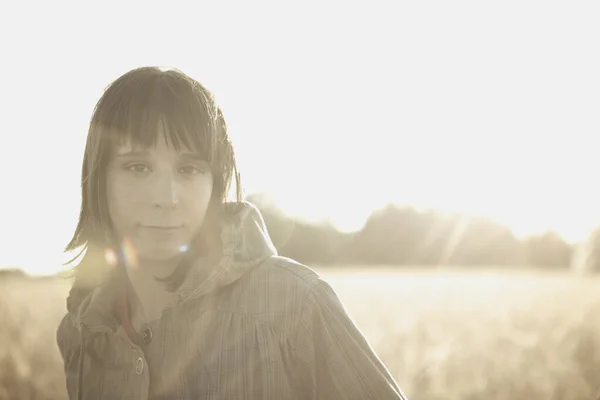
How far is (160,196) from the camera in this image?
7.06ft

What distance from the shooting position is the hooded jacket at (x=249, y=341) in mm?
1945

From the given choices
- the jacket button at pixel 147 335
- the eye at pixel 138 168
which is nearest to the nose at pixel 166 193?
the eye at pixel 138 168

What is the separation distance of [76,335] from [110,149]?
689mm

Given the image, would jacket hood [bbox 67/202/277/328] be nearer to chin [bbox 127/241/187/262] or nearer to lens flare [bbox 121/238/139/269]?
chin [bbox 127/241/187/262]

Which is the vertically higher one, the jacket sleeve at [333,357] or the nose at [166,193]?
the nose at [166,193]

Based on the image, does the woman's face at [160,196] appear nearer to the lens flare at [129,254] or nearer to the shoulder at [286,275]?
the lens flare at [129,254]

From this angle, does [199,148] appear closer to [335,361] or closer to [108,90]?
[108,90]

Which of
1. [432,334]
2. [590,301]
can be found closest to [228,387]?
[432,334]

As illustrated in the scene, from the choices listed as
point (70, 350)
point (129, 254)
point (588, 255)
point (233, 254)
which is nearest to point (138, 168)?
point (129, 254)

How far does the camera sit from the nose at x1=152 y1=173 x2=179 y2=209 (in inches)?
84.2

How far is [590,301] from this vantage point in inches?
314

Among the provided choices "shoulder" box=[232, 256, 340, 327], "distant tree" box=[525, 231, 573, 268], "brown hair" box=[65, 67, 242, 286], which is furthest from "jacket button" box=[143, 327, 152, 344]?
"distant tree" box=[525, 231, 573, 268]

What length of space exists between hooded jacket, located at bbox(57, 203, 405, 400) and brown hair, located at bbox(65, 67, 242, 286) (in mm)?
171

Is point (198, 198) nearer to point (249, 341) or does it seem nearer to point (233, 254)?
point (233, 254)
